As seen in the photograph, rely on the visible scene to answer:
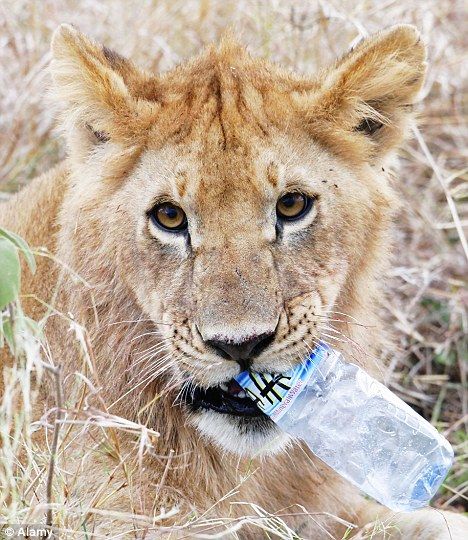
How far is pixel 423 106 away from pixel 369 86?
12.0ft

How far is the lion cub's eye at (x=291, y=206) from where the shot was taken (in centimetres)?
342

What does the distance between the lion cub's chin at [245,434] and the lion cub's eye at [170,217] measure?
2.11 ft

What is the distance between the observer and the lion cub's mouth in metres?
3.33

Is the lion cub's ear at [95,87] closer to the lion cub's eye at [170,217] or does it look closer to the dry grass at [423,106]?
the lion cub's eye at [170,217]

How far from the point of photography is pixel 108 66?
3645 mm

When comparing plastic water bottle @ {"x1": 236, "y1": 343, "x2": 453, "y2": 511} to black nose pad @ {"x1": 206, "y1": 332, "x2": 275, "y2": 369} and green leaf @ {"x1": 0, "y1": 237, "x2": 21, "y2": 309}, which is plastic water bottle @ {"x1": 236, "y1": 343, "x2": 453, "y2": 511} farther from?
green leaf @ {"x1": 0, "y1": 237, "x2": 21, "y2": 309}

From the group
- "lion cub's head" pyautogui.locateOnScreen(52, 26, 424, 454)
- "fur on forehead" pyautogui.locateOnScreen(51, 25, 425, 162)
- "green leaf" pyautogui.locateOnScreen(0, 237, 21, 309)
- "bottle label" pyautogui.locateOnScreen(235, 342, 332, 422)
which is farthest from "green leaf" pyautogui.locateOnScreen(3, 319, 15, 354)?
"fur on forehead" pyautogui.locateOnScreen(51, 25, 425, 162)

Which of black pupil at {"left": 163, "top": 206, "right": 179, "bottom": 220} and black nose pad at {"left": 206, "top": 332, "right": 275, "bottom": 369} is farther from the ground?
black pupil at {"left": 163, "top": 206, "right": 179, "bottom": 220}

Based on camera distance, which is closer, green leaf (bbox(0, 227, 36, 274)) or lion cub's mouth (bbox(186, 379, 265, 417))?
green leaf (bbox(0, 227, 36, 274))

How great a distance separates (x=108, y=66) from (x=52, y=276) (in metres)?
0.88

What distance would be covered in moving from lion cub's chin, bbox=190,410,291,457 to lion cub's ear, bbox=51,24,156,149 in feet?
3.46

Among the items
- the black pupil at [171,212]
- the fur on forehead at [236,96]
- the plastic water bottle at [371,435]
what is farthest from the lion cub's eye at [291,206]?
the plastic water bottle at [371,435]

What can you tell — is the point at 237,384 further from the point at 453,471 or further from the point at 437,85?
the point at 437,85

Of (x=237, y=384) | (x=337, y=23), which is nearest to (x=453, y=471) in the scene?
(x=237, y=384)
